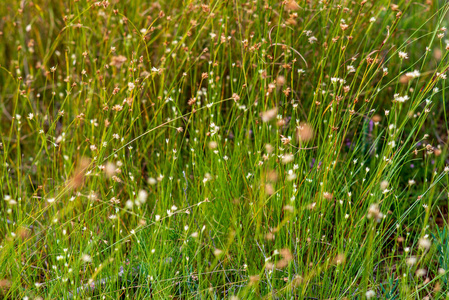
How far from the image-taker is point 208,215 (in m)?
2.22

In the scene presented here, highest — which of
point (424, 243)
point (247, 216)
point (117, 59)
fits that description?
point (117, 59)

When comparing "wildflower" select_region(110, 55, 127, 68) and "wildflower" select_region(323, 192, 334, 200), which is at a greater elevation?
"wildflower" select_region(110, 55, 127, 68)

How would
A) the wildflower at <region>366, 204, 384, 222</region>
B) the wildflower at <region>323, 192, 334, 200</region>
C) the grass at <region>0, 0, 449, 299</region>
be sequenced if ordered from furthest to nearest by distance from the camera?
the grass at <region>0, 0, 449, 299</region>, the wildflower at <region>323, 192, 334, 200</region>, the wildflower at <region>366, 204, 384, 222</region>

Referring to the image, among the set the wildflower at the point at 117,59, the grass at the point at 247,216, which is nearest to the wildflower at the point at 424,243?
the grass at the point at 247,216

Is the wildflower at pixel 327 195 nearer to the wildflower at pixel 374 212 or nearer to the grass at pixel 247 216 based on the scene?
the grass at pixel 247 216

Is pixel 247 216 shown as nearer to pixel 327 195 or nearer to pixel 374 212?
pixel 327 195

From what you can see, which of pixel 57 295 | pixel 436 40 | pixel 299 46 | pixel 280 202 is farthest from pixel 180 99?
pixel 436 40

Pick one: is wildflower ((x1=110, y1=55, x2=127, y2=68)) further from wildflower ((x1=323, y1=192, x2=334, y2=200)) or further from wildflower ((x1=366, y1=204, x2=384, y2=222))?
wildflower ((x1=366, y1=204, x2=384, y2=222))

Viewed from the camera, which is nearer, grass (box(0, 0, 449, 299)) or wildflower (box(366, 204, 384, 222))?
wildflower (box(366, 204, 384, 222))

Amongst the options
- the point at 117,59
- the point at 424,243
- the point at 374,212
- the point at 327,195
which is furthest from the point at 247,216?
the point at 117,59

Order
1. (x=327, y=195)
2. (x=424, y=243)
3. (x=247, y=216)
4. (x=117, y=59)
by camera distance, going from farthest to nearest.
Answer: (x=117, y=59)
(x=247, y=216)
(x=327, y=195)
(x=424, y=243)

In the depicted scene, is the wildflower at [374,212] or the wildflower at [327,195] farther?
the wildflower at [327,195]

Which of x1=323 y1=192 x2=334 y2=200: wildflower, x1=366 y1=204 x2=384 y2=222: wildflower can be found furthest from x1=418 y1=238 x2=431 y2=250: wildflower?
x1=323 y1=192 x2=334 y2=200: wildflower

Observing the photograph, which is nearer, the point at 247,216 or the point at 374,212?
the point at 374,212
